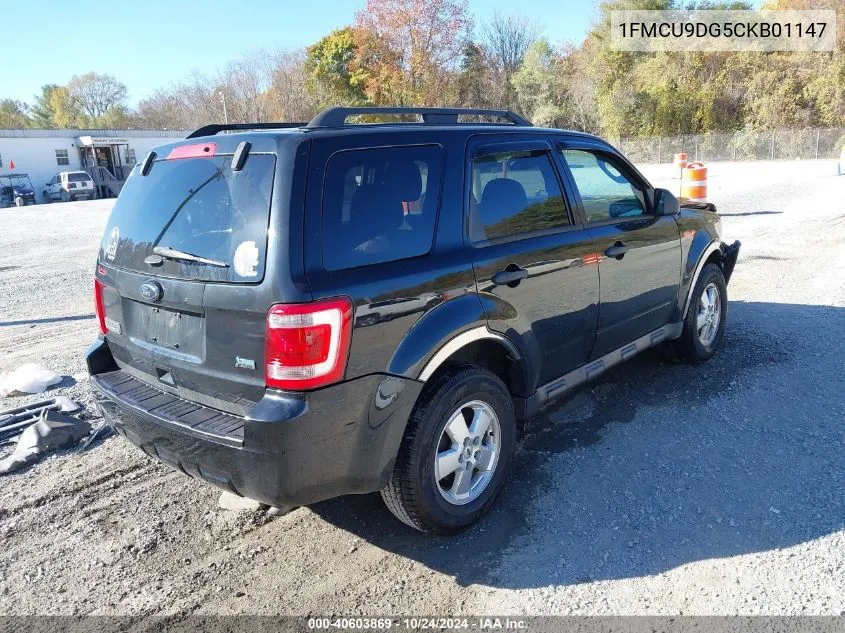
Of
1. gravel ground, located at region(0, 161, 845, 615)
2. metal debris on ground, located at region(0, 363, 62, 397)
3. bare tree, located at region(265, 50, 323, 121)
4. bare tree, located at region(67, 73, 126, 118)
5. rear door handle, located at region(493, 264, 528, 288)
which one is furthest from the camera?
bare tree, located at region(67, 73, 126, 118)


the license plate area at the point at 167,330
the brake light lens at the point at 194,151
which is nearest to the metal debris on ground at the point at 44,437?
the license plate area at the point at 167,330

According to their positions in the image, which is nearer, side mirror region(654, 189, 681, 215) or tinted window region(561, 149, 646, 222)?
tinted window region(561, 149, 646, 222)

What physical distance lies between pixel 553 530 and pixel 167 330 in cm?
207

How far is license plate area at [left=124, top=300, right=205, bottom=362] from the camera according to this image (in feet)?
9.19

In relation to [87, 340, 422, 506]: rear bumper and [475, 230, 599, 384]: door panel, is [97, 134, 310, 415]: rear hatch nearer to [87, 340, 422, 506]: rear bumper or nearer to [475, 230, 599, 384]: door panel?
[87, 340, 422, 506]: rear bumper

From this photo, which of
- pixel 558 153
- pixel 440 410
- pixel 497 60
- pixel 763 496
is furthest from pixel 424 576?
pixel 497 60

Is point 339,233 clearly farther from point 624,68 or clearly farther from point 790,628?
point 624,68

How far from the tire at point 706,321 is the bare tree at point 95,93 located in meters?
92.0

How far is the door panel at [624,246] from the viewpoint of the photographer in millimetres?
3977

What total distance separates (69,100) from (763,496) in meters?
97.1

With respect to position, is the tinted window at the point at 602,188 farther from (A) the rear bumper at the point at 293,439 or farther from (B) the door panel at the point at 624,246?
(A) the rear bumper at the point at 293,439

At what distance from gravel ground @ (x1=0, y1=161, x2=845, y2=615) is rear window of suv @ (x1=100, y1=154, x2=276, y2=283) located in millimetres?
1337

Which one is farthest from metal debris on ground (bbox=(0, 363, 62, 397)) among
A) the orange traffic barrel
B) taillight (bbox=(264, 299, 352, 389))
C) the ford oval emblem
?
the orange traffic barrel

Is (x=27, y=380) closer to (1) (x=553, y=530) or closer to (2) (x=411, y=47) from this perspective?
(1) (x=553, y=530)
